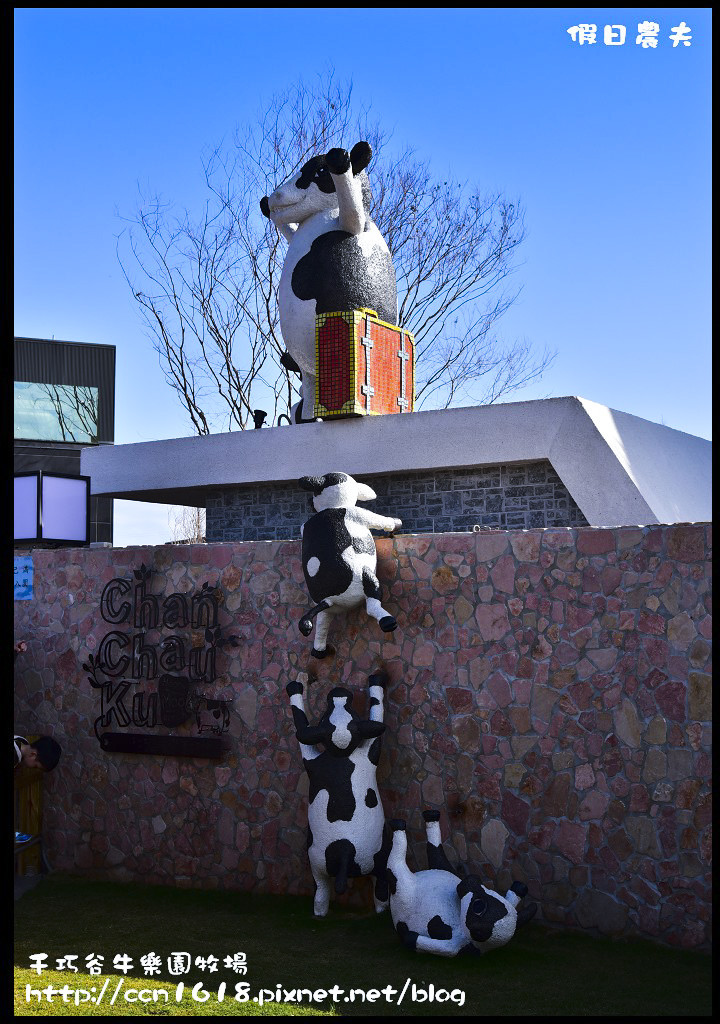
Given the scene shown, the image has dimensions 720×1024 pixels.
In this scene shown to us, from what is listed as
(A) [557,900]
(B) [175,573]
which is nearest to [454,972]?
(A) [557,900]

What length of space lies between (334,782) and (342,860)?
0.54 meters

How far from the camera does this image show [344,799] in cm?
769

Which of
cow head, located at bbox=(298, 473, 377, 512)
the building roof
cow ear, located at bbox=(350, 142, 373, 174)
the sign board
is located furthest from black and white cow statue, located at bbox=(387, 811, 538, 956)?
cow ear, located at bbox=(350, 142, 373, 174)

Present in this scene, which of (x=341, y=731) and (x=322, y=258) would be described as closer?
(x=341, y=731)

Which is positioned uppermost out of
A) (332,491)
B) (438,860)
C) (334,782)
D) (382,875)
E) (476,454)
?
(476,454)

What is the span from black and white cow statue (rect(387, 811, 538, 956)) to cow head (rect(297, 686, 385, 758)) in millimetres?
684

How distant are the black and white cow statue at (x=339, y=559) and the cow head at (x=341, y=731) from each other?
0.68 meters

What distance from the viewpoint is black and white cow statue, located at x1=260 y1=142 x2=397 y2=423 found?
1231cm

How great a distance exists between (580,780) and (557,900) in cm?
84

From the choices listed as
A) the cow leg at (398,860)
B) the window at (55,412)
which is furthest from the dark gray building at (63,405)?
the cow leg at (398,860)

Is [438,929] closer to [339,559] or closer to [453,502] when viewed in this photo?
[339,559]

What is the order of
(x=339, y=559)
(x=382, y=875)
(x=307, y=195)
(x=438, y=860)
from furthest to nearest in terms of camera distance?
(x=307, y=195) < (x=339, y=559) < (x=382, y=875) < (x=438, y=860)

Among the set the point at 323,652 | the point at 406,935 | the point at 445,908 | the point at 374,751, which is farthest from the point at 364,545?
the point at 406,935

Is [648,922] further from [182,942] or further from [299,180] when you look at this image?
[299,180]
